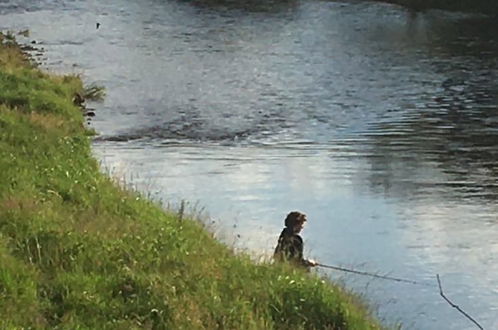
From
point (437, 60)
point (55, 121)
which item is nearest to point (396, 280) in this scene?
point (55, 121)

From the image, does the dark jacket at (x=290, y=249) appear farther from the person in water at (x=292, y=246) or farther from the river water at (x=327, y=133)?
the river water at (x=327, y=133)

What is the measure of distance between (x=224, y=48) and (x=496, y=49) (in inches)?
441

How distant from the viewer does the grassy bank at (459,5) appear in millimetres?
57103

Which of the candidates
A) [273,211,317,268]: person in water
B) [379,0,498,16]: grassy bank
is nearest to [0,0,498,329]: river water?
[273,211,317,268]: person in water

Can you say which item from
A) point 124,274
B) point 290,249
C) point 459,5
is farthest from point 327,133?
point 459,5

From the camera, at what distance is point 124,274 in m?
8.78

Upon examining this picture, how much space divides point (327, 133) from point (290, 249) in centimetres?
1428

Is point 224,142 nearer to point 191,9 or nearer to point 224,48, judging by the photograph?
point 224,48

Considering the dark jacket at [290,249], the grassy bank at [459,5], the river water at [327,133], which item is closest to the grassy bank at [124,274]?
Result: the dark jacket at [290,249]

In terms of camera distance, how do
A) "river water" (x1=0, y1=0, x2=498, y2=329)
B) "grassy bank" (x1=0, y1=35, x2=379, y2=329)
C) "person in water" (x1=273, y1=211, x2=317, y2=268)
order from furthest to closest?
1. "river water" (x1=0, y1=0, x2=498, y2=329)
2. "person in water" (x1=273, y1=211, x2=317, y2=268)
3. "grassy bank" (x1=0, y1=35, x2=379, y2=329)

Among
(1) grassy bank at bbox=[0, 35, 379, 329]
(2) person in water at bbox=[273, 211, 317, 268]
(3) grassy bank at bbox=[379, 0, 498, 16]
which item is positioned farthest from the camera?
(3) grassy bank at bbox=[379, 0, 498, 16]

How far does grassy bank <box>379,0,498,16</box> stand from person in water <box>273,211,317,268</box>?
46039 mm

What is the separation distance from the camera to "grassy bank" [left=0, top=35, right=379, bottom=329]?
7988mm

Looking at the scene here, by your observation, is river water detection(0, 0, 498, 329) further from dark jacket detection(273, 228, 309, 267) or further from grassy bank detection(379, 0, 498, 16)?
grassy bank detection(379, 0, 498, 16)
